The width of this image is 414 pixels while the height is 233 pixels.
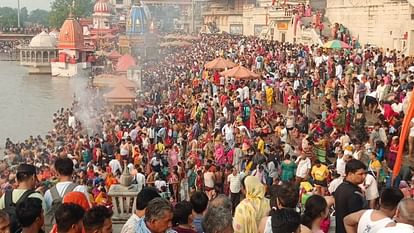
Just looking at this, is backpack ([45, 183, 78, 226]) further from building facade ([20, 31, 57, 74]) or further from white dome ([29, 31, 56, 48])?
white dome ([29, 31, 56, 48])

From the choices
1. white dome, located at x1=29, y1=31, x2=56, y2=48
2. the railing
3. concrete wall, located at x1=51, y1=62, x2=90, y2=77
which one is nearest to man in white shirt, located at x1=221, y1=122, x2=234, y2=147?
the railing

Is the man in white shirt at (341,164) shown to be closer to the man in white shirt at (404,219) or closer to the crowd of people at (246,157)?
the crowd of people at (246,157)

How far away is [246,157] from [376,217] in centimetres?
618

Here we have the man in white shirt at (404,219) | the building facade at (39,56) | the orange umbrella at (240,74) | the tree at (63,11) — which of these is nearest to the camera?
the man in white shirt at (404,219)

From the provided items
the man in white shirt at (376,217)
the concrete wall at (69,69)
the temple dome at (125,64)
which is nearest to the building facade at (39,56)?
the concrete wall at (69,69)

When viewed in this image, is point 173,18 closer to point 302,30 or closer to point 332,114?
point 302,30

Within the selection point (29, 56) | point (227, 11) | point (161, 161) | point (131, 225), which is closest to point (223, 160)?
point (161, 161)

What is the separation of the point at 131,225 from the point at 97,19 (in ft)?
219

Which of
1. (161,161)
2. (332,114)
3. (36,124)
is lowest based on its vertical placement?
(36,124)

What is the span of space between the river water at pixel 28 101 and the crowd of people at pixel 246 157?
423cm

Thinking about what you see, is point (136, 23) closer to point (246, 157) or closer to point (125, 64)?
point (125, 64)

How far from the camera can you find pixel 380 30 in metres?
23.2

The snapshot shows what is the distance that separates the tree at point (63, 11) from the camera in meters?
85.9

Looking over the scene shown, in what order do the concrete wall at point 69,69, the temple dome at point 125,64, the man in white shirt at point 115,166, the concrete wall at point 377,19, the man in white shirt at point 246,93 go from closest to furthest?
the man in white shirt at point 115,166
the man in white shirt at point 246,93
the concrete wall at point 377,19
the temple dome at point 125,64
the concrete wall at point 69,69
